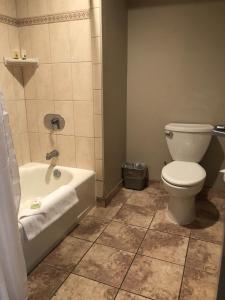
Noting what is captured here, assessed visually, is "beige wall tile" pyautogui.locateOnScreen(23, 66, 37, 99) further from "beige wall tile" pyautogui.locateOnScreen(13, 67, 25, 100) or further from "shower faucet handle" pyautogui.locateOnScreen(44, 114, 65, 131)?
"shower faucet handle" pyautogui.locateOnScreen(44, 114, 65, 131)

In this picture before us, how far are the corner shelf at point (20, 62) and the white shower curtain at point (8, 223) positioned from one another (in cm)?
135

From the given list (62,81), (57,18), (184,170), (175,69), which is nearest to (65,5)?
(57,18)

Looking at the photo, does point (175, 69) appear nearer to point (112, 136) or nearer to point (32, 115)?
point (112, 136)

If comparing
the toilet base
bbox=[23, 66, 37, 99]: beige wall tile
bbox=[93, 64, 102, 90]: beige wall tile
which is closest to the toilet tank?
the toilet base

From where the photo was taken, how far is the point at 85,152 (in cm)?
235

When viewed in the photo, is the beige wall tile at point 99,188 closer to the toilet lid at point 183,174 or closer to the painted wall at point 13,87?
the toilet lid at point 183,174

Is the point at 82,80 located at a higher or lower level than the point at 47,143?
higher

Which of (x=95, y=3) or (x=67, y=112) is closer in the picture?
(x=95, y=3)

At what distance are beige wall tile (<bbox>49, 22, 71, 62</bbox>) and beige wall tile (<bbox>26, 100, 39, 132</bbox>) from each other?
0.52 meters

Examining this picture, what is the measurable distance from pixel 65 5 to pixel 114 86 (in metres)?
0.80

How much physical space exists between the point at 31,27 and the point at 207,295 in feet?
8.19

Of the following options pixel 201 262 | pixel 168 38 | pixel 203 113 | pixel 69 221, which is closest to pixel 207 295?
pixel 201 262

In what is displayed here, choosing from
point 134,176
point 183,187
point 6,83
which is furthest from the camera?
point 134,176

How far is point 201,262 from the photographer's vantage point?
5.42 feet
